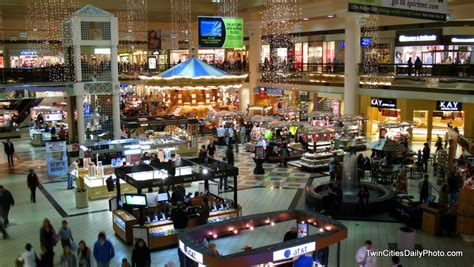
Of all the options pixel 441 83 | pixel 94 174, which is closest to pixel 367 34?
pixel 441 83

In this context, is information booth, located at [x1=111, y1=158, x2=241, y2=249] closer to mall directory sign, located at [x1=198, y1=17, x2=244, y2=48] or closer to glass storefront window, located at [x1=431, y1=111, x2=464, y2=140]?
mall directory sign, located at [x1=198, y1=17, x2=244, y2=48]

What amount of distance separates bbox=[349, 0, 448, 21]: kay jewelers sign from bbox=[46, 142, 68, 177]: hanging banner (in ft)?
49.3

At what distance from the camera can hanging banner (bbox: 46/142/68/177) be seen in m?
21.5

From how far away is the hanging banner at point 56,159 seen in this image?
21.5 metres

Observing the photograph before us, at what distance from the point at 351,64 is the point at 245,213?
1750 centimetres

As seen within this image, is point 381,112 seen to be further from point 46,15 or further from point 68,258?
point 68,258

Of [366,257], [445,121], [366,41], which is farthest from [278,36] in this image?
[366,257]

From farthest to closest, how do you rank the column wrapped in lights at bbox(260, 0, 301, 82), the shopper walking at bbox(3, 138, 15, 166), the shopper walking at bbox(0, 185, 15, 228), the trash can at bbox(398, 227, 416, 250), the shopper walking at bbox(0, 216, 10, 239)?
1. the column wrapped in lights at bbox(260, 0, 301, 82)
2. the shopper walking at bbox(3, 138, 15, 166)
3. the shopper walking at bbox(0, 185, 15, 228)
4. the shopper walking at bbox(0, 216, 10, 239)
5. the trash can at bbox(398, 227, 416, 250)

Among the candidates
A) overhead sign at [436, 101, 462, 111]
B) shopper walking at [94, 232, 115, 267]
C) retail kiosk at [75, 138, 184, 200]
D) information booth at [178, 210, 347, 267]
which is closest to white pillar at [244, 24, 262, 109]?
overhead sign at [436, 101, 462, 111]

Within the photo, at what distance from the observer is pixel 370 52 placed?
112ft

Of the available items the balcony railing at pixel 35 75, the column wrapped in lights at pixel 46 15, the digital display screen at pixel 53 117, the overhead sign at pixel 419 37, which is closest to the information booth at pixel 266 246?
the balcony railing at pixel 35 75

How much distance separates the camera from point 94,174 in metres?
18.3

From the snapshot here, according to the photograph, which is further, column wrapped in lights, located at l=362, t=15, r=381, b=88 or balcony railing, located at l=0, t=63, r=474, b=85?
column wrapped in lights, located at l=362, t=15, r=381, b=88

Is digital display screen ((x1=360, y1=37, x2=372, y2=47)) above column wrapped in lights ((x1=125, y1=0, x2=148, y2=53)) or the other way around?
the other way around
